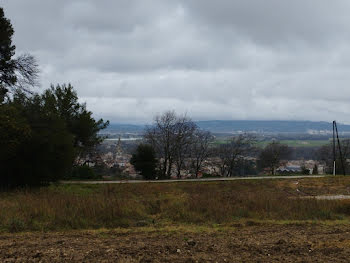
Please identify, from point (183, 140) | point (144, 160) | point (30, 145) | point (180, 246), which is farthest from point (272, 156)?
point (180, 246)

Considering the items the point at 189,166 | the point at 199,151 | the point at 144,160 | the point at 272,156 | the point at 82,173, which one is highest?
the point at 199,151

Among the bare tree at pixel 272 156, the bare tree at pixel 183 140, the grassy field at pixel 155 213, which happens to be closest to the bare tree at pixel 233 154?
the bare tree at pixel 272 156

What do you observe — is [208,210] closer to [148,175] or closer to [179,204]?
[179,204]

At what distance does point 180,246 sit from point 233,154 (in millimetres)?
42255

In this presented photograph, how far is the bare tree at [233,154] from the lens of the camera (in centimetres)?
4600

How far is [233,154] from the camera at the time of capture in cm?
4628

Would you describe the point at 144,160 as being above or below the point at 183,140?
below

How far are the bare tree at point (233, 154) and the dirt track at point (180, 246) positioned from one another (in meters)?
40.0

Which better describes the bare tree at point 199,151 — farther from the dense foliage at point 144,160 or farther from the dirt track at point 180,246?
the dirt track at point 180,246

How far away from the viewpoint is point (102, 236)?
5914mm

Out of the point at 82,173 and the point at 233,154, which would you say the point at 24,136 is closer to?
the point at 82,173

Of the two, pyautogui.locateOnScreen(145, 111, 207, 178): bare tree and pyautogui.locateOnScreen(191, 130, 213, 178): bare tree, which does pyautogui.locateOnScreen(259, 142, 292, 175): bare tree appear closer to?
pyautogui.locateOnScreen(191, 130, 213, 178): bare tree

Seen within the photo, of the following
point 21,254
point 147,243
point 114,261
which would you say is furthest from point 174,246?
point 21,254

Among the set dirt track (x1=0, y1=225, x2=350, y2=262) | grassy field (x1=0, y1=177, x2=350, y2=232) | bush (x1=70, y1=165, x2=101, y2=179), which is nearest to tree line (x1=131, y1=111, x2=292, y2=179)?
bush (x1=70, y1=165, x2=101, y2=179)
